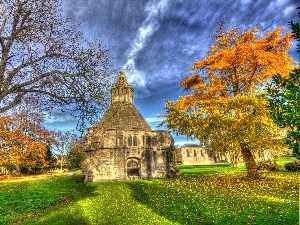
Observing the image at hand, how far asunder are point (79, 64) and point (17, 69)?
322 cm

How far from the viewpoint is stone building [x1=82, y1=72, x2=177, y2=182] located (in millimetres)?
39875

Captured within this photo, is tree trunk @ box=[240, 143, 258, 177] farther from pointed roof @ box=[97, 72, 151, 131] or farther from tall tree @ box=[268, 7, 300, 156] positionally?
pointed roof @ box=[97, 72, 151, 131]

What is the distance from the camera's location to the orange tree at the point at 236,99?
20.5 metres

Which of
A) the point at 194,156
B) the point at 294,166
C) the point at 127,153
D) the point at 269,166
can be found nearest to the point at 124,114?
the point at 127,153

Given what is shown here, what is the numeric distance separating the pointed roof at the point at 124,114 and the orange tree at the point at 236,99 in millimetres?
21133

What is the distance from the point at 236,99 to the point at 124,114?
3140 cm

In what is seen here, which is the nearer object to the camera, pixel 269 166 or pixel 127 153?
pixel 269 166

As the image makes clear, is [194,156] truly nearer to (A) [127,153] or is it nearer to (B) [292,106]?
(A) [127,153]

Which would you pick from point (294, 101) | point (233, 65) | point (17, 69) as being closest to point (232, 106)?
point (233, 65)

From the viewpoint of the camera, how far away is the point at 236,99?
812 inches

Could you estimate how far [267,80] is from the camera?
2362 centimetres

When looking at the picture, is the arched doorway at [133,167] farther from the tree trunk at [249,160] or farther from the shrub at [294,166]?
the shrub at [294,166]

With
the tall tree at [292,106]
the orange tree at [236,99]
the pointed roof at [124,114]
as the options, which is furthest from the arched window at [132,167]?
the tall tree at [292,106]

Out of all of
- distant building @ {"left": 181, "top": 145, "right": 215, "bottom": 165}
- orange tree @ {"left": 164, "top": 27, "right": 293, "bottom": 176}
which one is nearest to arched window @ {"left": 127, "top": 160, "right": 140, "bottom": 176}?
orange tree @ {"left": 164, "top": 27, "right": 293, "bottom": 176}
